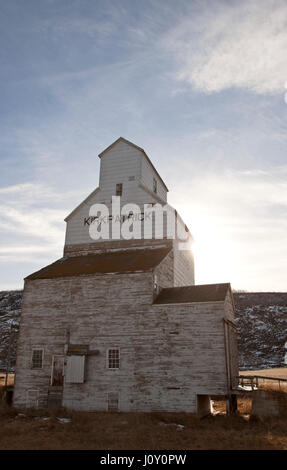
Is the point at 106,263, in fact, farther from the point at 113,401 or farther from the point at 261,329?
the point at 261,329

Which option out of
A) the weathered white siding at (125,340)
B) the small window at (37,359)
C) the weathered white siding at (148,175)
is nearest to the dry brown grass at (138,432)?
the weathered white siding at (125,340)

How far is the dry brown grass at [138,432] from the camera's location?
47.8 feet

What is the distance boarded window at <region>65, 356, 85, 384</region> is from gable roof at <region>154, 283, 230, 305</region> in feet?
18.6

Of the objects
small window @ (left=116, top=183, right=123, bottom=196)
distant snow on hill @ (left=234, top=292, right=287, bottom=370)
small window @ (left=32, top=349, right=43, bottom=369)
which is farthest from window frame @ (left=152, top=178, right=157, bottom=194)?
distant snow on hill @ (left=234, top=292, right=287, bottom=370)

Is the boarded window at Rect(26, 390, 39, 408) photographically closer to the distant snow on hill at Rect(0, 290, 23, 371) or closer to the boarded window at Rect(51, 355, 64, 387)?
the boarded window at Rect(51, 355, 64, 387)

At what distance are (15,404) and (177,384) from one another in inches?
424

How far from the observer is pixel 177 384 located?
20188 millimetres

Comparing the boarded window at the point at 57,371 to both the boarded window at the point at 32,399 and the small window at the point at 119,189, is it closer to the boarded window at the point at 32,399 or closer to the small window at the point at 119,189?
the boarded window at the point at 32,399

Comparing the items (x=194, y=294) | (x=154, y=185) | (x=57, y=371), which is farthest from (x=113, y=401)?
(x=154, y=185)

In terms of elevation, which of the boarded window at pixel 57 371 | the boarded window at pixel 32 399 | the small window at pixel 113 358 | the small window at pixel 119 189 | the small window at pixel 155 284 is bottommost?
the boarded window at pixel 32 399

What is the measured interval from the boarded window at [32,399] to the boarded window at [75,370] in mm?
2660

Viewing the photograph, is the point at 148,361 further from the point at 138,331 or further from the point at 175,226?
the point at 175,226

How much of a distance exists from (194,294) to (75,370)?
27.2ft
